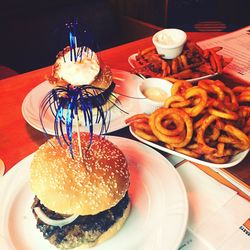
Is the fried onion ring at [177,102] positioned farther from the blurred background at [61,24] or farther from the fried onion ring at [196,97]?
the blurred background at [61,24]

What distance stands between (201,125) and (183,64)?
688 mm

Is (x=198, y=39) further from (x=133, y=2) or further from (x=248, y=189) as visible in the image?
(x=133, y=2)

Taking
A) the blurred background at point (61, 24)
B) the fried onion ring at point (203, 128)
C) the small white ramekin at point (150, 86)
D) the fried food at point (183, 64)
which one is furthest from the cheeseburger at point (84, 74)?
the blurred background at point (61, 24)

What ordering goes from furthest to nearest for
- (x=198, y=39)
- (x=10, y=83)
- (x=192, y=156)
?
(x=198, y=39), (x=10, y=83), (x=192, y=156)

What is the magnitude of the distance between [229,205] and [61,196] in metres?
0.58

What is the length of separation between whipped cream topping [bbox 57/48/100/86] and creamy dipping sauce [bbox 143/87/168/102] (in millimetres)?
273

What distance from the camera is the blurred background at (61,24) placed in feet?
11.2

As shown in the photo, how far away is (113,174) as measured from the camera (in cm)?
113

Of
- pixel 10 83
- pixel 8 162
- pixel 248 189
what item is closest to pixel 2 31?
pixel 10 83

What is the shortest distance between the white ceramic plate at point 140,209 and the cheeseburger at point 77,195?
0.05m

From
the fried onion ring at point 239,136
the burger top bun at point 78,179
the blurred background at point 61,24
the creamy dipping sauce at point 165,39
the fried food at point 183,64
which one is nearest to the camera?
the burger top bun at point 78,179

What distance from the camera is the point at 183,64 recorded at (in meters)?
1.95

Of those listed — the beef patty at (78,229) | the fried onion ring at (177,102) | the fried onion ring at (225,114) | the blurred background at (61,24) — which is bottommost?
the blurred background at (61,24)

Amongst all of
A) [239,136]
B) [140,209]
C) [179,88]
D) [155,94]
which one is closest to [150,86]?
[155,94]
